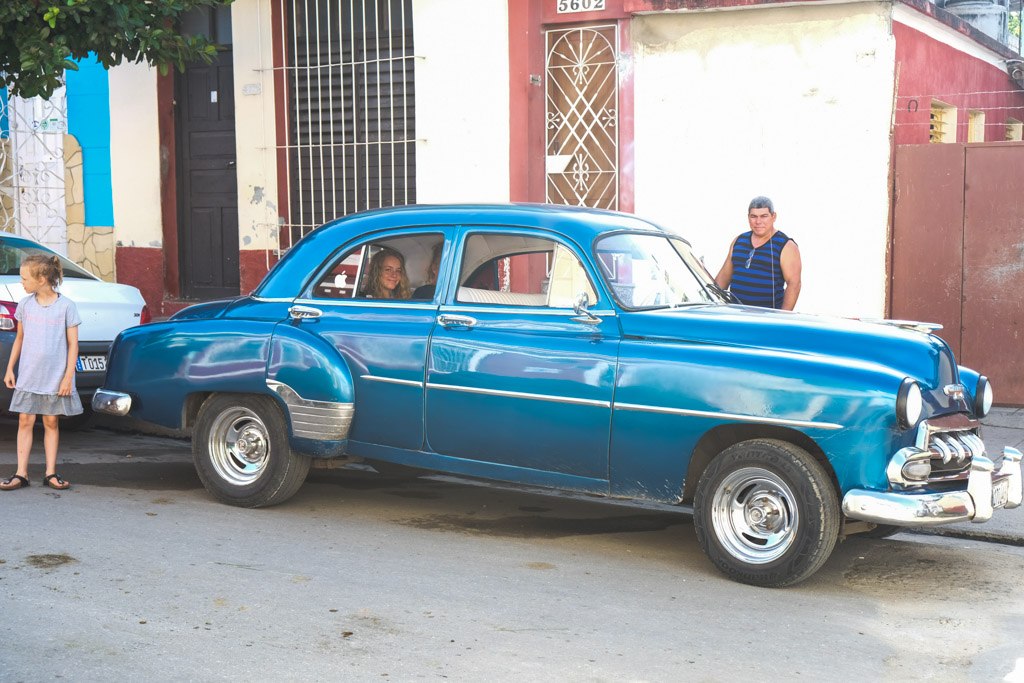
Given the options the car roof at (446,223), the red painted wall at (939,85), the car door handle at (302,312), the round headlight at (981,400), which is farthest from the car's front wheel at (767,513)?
the red painted wall at (939,85)

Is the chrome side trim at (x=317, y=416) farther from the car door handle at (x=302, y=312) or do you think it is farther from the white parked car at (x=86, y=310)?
the white parked car at (x=86, y=310)

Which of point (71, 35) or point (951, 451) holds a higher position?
point (71, 35)

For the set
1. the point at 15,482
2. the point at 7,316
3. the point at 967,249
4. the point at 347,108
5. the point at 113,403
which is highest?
the point at 347,108

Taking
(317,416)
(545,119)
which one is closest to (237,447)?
(317,416)

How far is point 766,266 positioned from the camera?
8141mm

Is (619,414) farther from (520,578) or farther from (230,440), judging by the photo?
(230,440)

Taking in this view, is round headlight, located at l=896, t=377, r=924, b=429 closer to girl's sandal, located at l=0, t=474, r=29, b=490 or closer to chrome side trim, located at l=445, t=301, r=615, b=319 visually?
chrome side trim, located at l=445, t=301, r=615, b=319

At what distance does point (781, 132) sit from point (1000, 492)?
5.85 m

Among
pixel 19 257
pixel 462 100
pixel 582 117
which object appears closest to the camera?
pixel 19 257

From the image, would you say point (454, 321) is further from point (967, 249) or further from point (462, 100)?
point (462, 100)

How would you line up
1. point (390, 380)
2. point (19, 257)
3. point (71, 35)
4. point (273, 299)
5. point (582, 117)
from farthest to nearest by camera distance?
point (582, 117)
point (71, 35)
point (19, 257)
point (273, 299)
point (390, 380)

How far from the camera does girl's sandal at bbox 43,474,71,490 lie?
7.49 m

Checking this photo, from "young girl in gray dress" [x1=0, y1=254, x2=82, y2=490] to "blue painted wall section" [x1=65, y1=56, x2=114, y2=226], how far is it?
738 centimetres

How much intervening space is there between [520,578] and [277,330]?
209cm
